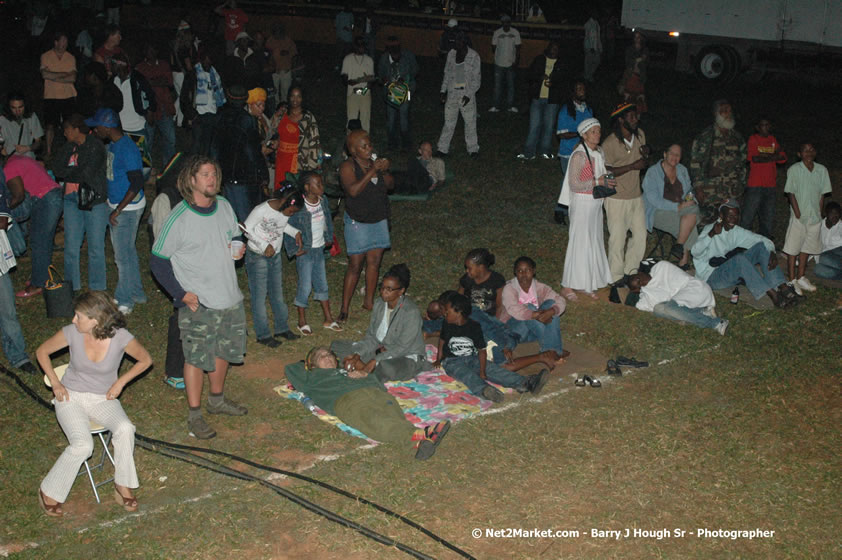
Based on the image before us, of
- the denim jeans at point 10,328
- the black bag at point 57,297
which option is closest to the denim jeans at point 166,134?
the black bag at point 57,297

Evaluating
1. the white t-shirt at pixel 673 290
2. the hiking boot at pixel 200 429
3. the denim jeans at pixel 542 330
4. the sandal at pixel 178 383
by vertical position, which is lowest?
the hiking boot at pixel 200 429

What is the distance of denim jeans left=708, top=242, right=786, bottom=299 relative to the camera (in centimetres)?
1100

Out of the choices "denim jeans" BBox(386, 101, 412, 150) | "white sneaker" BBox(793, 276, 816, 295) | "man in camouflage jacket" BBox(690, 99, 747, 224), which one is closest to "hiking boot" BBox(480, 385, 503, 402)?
"man in camouflage jacket" BBox(690, 99, 747, 224)

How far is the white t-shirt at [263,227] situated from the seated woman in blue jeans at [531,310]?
8.04 feet

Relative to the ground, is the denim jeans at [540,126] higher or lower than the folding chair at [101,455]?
higher

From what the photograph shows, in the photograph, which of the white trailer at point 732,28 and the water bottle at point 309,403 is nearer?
the water bottle at point 309,403

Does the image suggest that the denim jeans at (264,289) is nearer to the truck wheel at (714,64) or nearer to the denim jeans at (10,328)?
the denim jeans at (10,328)

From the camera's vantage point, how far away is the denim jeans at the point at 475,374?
8516 millimetres

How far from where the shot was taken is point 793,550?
20.9ft

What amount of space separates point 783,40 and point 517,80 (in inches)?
285

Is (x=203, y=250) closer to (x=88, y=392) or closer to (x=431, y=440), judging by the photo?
(x=88, y=392)

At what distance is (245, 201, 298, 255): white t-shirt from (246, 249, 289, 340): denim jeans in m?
0.17

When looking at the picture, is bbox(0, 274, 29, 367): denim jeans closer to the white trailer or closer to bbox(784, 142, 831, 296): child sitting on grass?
bbox(784, 142, 831, 296): child sitting on grass

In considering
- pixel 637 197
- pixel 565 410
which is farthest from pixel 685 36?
pixel 565 410
